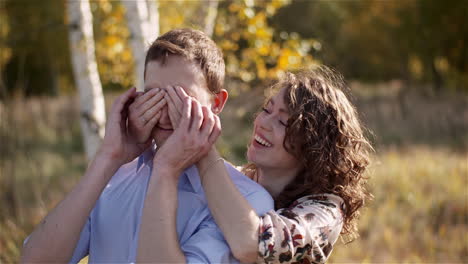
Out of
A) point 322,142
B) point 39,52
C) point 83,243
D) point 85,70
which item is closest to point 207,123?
point 322,142

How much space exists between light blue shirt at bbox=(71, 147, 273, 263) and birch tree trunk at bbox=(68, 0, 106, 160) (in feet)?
9.20

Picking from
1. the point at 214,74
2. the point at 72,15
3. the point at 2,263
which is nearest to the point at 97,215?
the point at 214,74

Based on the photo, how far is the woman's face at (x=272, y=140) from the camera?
7.11 ft

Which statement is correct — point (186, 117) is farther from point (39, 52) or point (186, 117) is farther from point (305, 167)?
point (39, 52)

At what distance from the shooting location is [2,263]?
184 inches

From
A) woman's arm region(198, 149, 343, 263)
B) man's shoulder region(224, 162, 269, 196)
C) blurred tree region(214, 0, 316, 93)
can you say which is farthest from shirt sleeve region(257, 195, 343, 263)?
blurred tree region(214, 0, 316, 93)

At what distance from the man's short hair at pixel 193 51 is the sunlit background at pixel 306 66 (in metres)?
0.82

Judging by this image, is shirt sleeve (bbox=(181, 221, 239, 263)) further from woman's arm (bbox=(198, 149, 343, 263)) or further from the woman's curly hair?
the woman's curly hair

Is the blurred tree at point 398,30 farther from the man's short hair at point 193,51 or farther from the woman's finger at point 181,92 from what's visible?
the woman's finger at point 181,92

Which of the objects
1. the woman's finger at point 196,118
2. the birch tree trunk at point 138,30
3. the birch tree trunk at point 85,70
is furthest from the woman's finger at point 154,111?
the birch tree trunk at point 85,70

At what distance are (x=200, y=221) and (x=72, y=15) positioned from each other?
3.66 metres

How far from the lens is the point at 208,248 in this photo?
5.91 feet

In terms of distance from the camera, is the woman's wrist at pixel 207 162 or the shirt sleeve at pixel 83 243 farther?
the shirt sleeve at pixel 83 243

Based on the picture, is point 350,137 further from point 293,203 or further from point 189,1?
point 189,1
